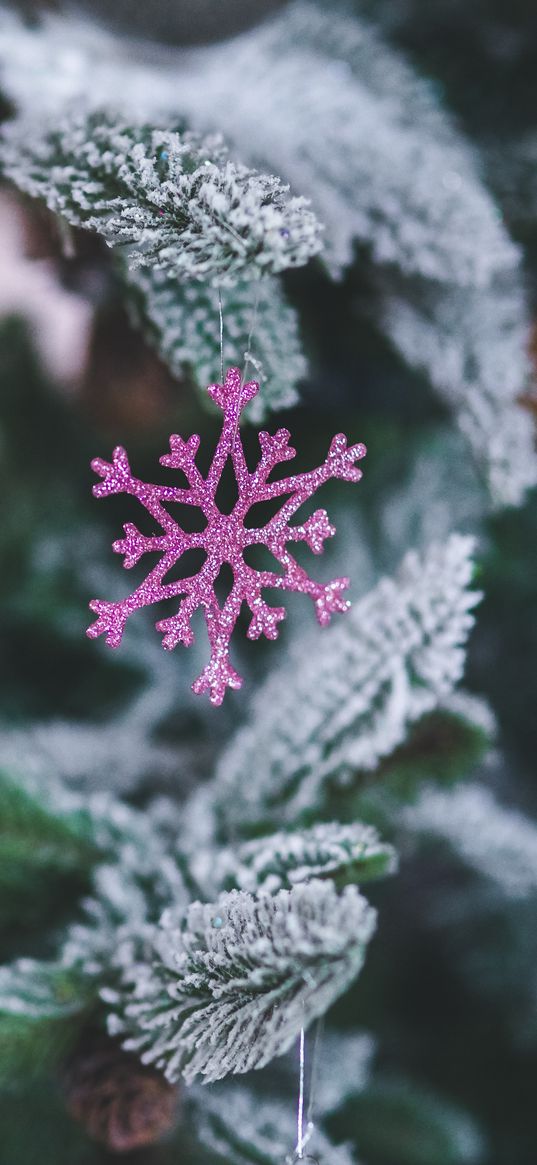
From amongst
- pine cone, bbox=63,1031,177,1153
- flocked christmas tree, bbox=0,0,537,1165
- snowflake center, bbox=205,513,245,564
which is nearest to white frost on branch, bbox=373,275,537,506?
flocked christmas tree, bbox=0,0,537,1165

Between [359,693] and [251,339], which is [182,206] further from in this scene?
[359,693]

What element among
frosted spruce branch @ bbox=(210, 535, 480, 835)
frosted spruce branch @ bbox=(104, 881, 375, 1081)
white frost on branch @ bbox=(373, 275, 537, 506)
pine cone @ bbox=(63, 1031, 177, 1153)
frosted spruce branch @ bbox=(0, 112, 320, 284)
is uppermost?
white frost on branch @ bbox=(373, 275, 537, 506)

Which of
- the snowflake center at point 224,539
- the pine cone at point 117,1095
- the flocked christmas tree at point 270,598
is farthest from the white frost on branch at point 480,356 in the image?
the pine cone at point 117,1095

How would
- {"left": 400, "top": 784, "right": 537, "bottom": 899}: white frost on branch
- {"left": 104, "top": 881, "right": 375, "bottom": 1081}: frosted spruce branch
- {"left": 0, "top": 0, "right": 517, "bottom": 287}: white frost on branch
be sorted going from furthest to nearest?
{"left": 400, "top": 784, "right": 537, "bottom": 899}: white frost on branch → {"left": 0, "top": 0, "right": 517, "bottom": 287}: white frost on branch → {"left": 104, "top": 881, "right": 375, "bottom": 1081}: frosted spruce branch

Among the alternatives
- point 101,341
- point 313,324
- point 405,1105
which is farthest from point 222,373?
point 405,1105

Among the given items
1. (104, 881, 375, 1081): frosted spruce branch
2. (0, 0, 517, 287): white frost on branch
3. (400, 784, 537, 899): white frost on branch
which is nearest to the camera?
(104, 881, 375, 1081): frosted spruce branch

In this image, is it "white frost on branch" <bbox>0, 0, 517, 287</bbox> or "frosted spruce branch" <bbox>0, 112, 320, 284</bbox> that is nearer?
"frosted spruce branch" <bbox>0, 112, 320, 284</bbox>

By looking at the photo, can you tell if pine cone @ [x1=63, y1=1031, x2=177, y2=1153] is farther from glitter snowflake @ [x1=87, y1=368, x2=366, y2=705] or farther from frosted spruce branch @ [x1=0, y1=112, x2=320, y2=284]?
frosted spruce branch @ [x1=0, y1=112, x2=320, y2=284]
